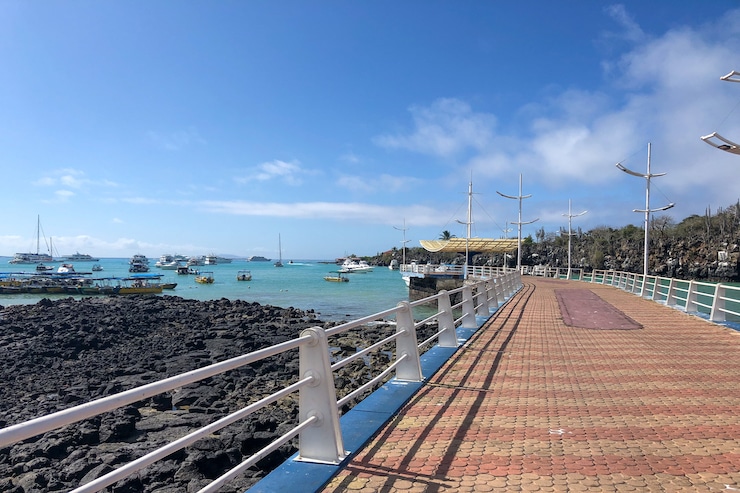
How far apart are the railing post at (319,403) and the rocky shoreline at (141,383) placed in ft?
9.63

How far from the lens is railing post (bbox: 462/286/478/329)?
1162cm

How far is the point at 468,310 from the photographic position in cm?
1162

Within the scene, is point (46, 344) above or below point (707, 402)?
below

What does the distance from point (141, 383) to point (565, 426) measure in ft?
42.7

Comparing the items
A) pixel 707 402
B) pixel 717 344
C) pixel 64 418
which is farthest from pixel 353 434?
pixel 717 344

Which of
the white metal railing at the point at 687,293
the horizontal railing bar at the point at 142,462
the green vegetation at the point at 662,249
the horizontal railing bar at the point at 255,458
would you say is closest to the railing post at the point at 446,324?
the horizontal railing bar at the point at 255,458

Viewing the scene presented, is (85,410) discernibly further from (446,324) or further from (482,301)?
(482,301)

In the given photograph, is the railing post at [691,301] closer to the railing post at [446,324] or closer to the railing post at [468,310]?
the railing post at [468,310]

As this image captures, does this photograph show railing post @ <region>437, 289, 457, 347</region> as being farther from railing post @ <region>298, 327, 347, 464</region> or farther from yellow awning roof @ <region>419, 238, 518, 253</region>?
yellow awning roof @ <region>419, 238, 518, 253</region>

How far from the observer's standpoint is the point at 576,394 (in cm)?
629

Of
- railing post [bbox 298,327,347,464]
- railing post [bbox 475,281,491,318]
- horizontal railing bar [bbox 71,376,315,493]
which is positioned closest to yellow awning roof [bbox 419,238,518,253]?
railing post [bbox 475,281,491,318]

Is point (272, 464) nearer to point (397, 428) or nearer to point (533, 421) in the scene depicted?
point (397, 428)

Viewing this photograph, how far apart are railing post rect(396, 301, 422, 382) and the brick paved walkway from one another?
28 centimetres

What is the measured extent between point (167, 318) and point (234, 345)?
10529 millimetres
